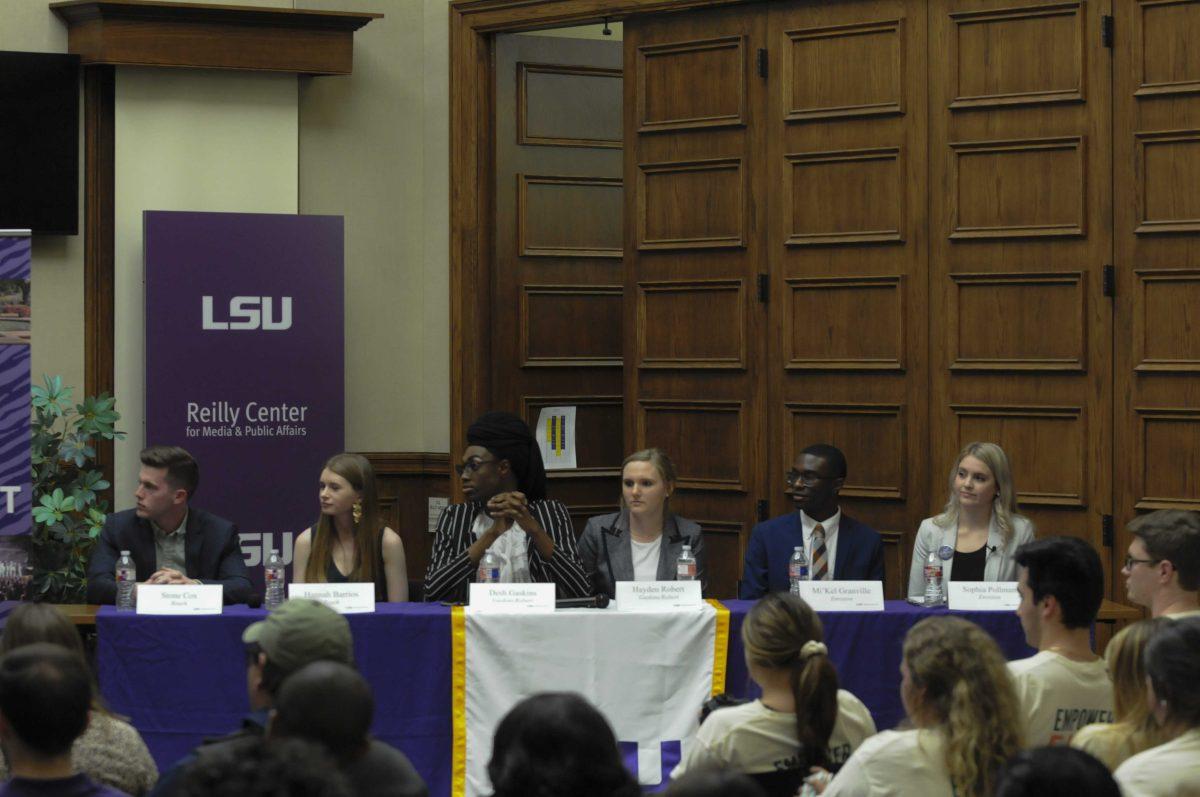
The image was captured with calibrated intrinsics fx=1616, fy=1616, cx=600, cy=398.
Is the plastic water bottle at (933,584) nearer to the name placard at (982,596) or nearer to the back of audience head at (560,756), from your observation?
the name placard at (982,596)

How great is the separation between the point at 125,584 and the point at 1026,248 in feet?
12.1

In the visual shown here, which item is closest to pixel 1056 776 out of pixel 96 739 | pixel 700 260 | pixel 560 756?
pixel 560 756

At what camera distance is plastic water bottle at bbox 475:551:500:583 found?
5.20 metres

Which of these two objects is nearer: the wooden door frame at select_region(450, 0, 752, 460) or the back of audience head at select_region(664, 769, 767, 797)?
the back of audience head at select_region(664, 769, 767, 797)

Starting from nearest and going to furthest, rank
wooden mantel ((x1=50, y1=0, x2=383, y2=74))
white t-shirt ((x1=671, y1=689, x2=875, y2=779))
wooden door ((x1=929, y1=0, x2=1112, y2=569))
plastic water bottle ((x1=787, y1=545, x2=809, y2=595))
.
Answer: white t-shirt ((x1=671, y1=689, x2=875, y2=779)) → plastic water bottle ((x1=787, y1=545, x2=809, y2=595)) → wooden door ((x1=929, y1=0, x2=1112, y2=569)) → wooden mantel ((x1=50, y1=0, x2=383, y2=74))

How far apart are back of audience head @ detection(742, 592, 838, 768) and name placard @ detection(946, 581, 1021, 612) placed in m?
1.85

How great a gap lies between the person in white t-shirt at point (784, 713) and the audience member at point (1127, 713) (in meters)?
0.46

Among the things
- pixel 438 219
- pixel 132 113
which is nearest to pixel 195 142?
pixel 132 113

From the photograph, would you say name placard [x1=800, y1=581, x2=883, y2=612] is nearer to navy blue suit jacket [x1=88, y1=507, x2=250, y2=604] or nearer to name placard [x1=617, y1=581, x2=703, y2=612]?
name placard [x1=617, y1=581, x2=703, y2=612]

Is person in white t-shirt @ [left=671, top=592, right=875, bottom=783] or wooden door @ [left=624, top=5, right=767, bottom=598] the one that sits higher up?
wooden door @ [left=624, top=5, right=767, bottom=598]

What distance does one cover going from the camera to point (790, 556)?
18.1ft

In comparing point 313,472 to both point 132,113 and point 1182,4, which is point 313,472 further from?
point 1182,4

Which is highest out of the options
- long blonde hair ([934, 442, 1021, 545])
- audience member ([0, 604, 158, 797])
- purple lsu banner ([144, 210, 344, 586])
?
purple lsu banner ([144, 210, 344, 586])

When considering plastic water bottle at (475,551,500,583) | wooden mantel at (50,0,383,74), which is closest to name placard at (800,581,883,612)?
plastic water bottle at (475,551,500,583)
